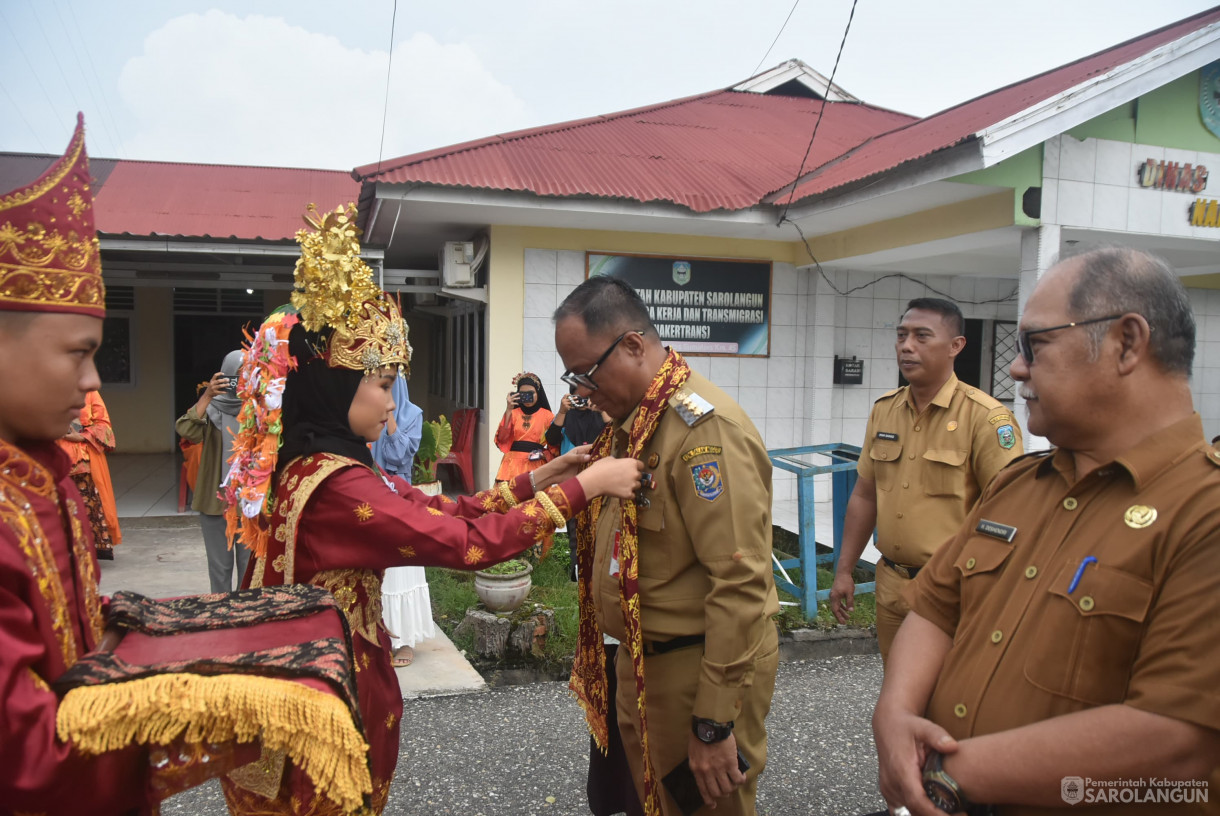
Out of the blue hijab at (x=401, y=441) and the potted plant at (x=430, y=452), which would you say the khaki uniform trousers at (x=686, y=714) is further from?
the potted plant at (x=430, y=452)

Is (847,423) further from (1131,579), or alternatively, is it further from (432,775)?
(1131,579)

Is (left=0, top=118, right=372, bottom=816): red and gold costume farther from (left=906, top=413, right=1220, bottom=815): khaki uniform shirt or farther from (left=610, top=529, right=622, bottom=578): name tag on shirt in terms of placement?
(left=906, top=413, right=1220, bottom=815): khaki uniform shirt

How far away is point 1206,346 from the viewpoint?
34.3ft

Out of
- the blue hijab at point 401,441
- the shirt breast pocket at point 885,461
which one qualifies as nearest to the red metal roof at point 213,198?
the blue hijab at point 401,441

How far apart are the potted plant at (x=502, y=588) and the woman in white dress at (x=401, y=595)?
0.37m

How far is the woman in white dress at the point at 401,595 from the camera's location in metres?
4.71

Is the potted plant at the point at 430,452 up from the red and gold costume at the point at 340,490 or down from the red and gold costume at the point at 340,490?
down

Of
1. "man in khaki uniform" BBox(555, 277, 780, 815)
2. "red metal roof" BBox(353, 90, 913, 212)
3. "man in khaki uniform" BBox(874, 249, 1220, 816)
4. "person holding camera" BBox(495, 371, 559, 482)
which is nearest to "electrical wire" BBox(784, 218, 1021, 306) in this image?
"red metal roof" BBox(353, 90, 913, 212)

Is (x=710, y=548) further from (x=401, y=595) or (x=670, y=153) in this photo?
(x=670, y=153)

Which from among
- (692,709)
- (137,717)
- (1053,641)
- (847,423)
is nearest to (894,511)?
(692,709)

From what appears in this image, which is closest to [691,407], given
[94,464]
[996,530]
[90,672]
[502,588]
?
[996,530]

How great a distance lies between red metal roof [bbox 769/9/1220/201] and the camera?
233 inches

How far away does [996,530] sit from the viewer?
161 cm

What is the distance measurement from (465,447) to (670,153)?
4322 millimetres
